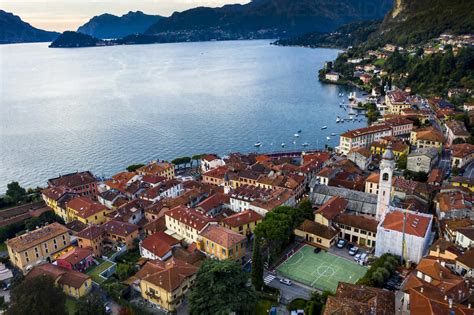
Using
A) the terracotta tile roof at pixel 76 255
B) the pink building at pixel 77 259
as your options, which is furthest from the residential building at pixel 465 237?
the terracotta tile roof at pixel 76 255

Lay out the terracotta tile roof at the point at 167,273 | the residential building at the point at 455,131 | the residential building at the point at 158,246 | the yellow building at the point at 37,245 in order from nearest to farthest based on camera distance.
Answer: the terracotta tile roof at the point at 167,273 < the residential building at the point at 158,246 < the yellow building at the point at 37,245 < the residential building at the point at 455,131

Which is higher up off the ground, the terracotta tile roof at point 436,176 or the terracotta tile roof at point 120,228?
the terracotta tile roof at point 436,176

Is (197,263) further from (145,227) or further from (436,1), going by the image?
(436,1)

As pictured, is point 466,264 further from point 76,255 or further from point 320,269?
point 76,255

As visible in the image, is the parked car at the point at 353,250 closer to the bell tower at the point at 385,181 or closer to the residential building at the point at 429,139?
the bell tower at the point at 385,181

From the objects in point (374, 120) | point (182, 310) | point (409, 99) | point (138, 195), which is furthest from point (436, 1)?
point (182, 310)

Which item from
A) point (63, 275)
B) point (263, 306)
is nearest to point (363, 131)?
point (263, 306)

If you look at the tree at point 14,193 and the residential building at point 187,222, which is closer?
the residential building at point 187,222
